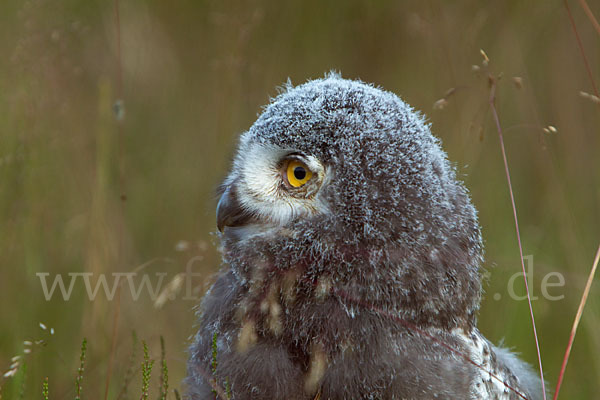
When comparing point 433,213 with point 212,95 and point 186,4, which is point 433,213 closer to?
point 212,95

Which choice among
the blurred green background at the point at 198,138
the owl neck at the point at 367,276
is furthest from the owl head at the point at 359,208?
the blurred green background at the point at 198,138

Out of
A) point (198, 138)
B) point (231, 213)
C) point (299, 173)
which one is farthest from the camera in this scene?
point (198, 138)

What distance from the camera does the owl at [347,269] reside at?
2162 mm

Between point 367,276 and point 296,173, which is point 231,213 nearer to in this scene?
point 296,173

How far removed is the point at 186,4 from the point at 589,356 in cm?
430

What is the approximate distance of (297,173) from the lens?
2.31 metres

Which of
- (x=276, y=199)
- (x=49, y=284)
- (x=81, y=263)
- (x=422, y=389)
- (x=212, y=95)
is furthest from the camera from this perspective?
(x=212, y=95)

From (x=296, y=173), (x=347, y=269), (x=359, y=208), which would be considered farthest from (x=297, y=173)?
(x=347, y=269)

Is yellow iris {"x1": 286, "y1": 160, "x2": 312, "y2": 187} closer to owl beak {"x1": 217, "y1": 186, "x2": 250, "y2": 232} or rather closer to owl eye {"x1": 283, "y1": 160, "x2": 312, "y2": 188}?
owl eye {"x1": 283, "y1": 160, "x2": 312, "y2": 188}

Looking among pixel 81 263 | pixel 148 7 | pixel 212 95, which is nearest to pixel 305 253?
pixel 81 263

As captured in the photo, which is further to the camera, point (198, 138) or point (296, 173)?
point (198, 138)

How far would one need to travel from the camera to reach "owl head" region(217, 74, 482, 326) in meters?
2.20

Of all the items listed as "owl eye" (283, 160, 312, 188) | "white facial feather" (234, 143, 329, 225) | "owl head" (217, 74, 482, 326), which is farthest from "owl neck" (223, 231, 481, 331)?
"owl eye" (283, 160, 312, 188)

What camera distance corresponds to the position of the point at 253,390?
219cm
